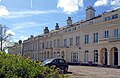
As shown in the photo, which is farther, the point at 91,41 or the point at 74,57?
the point at 74,57

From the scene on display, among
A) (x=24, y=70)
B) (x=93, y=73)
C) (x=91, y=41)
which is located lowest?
(x=93, y=73)

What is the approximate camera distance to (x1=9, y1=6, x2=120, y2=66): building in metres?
40.8

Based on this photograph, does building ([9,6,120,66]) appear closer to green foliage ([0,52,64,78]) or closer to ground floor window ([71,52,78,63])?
ground floor window ([71,52,78,63])

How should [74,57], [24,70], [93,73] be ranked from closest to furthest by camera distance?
[24,70] → [93,73] → [74,57]

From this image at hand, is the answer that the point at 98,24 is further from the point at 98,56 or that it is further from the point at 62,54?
the point at 62,54

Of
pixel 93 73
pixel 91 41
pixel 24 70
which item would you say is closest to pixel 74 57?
pixel 91 41

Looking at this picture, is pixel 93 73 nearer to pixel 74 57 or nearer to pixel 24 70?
pixel 24 70

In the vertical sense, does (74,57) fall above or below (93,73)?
below

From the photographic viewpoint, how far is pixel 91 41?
47.7 m

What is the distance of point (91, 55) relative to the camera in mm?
46781

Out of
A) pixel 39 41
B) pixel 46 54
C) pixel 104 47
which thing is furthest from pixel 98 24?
pixel 39 41

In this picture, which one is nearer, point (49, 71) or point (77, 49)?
point (49, 71)

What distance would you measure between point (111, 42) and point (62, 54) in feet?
70.5

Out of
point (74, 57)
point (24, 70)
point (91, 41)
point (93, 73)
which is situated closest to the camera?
point (24, 70)
